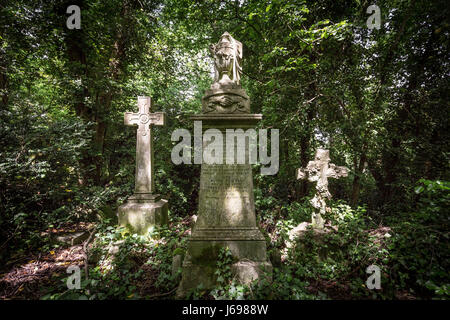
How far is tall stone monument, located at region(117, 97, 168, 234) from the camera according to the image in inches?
161

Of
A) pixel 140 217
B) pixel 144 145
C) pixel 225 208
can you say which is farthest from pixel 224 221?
pixel 144 145

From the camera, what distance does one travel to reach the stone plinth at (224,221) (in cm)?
264

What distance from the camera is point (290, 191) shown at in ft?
20.9

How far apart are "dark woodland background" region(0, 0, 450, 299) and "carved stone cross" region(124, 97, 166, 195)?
1041mm

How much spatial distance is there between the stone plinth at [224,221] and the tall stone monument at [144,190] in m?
1.81

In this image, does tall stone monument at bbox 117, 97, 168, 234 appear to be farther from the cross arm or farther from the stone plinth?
the stone plinth

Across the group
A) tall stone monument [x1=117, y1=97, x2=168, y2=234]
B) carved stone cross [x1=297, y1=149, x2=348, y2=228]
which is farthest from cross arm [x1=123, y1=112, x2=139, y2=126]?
carved stone cross [x1=297, y1=149, x2=348, y2=228]

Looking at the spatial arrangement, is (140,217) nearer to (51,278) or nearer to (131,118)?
(51,278)

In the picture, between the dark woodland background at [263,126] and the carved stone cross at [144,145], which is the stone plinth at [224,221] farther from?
the carved stone cross at [144,145]

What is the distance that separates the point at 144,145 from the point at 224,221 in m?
3.02

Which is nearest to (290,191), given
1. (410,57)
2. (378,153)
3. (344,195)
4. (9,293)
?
(344,195)
